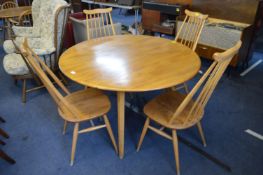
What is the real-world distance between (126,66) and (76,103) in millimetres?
534

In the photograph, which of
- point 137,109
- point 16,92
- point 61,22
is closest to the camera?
point 137,109

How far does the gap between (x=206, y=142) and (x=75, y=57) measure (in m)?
1.37

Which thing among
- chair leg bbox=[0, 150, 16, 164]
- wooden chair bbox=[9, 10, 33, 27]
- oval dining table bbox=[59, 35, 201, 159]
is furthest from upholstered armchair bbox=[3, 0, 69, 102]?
chair leg bbox=[0, 150, 16, 164]

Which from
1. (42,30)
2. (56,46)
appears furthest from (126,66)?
(42,30)

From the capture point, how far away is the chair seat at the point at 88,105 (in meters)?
1.60

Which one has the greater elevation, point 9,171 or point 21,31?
point 21,31

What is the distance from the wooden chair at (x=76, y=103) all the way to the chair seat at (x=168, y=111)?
36 centimetres

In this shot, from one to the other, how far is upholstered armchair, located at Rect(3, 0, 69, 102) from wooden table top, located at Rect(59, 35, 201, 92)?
69 centimetres

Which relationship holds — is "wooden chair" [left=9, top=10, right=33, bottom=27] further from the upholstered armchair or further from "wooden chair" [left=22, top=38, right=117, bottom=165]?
"wooden chair" [left=22, top=38, right=117, bottom=165]

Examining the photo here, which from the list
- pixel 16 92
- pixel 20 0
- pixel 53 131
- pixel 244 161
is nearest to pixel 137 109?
pixel 53 131

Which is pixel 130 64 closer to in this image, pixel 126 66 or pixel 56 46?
pixel 126 66

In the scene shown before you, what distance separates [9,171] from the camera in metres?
1.70

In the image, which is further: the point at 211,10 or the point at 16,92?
the point at 211,10

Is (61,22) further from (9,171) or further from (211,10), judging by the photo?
(211,10)
